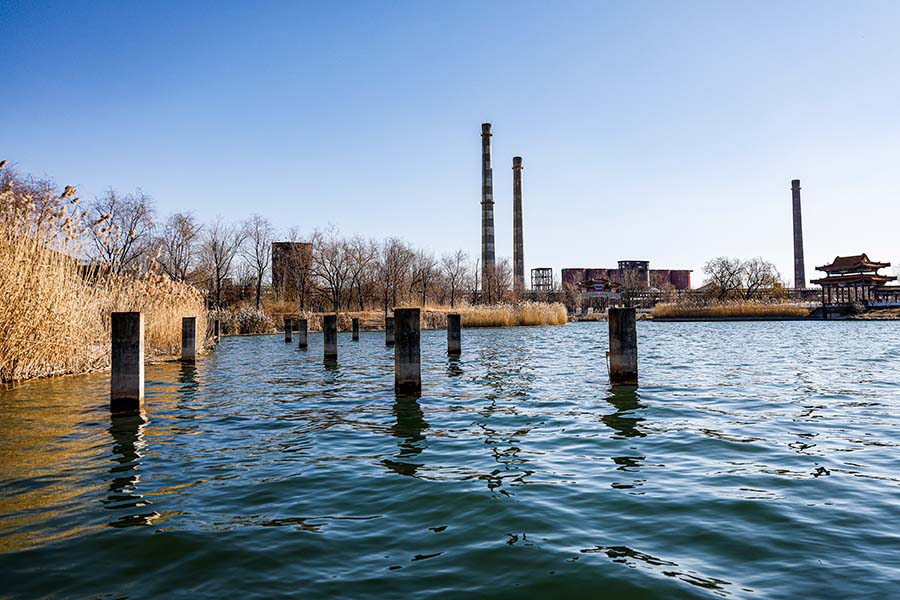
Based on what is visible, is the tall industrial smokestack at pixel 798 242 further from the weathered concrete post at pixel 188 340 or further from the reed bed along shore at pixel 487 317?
the weathered concrete post at pixel 188 340

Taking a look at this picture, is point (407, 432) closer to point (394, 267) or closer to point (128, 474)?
point (128, 474)

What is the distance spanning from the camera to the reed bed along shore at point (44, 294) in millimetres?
10312

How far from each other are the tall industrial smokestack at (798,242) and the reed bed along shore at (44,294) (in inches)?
3352

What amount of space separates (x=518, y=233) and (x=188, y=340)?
5024 centimetres

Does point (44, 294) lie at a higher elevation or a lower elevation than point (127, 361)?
higher

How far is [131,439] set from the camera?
762 cm

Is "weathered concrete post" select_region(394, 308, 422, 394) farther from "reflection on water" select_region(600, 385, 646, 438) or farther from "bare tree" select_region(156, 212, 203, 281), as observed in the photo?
"bare tree" select_region(156, 212, 203, 281)

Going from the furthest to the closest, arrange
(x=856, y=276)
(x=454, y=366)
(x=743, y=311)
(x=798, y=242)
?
(x=798, y=242) < (x=856, y=276) < (x=743, y=311) < (x=454, y=366)

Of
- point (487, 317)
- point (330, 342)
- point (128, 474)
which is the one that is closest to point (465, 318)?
point (487, 317)

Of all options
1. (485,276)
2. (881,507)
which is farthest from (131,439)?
(485,276)

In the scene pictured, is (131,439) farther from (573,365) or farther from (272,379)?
(573,365)

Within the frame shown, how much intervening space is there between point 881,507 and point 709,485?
1227 millimetres

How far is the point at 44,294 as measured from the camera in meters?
10.7

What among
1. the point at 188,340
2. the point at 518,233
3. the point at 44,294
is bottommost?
the point at 188,340
